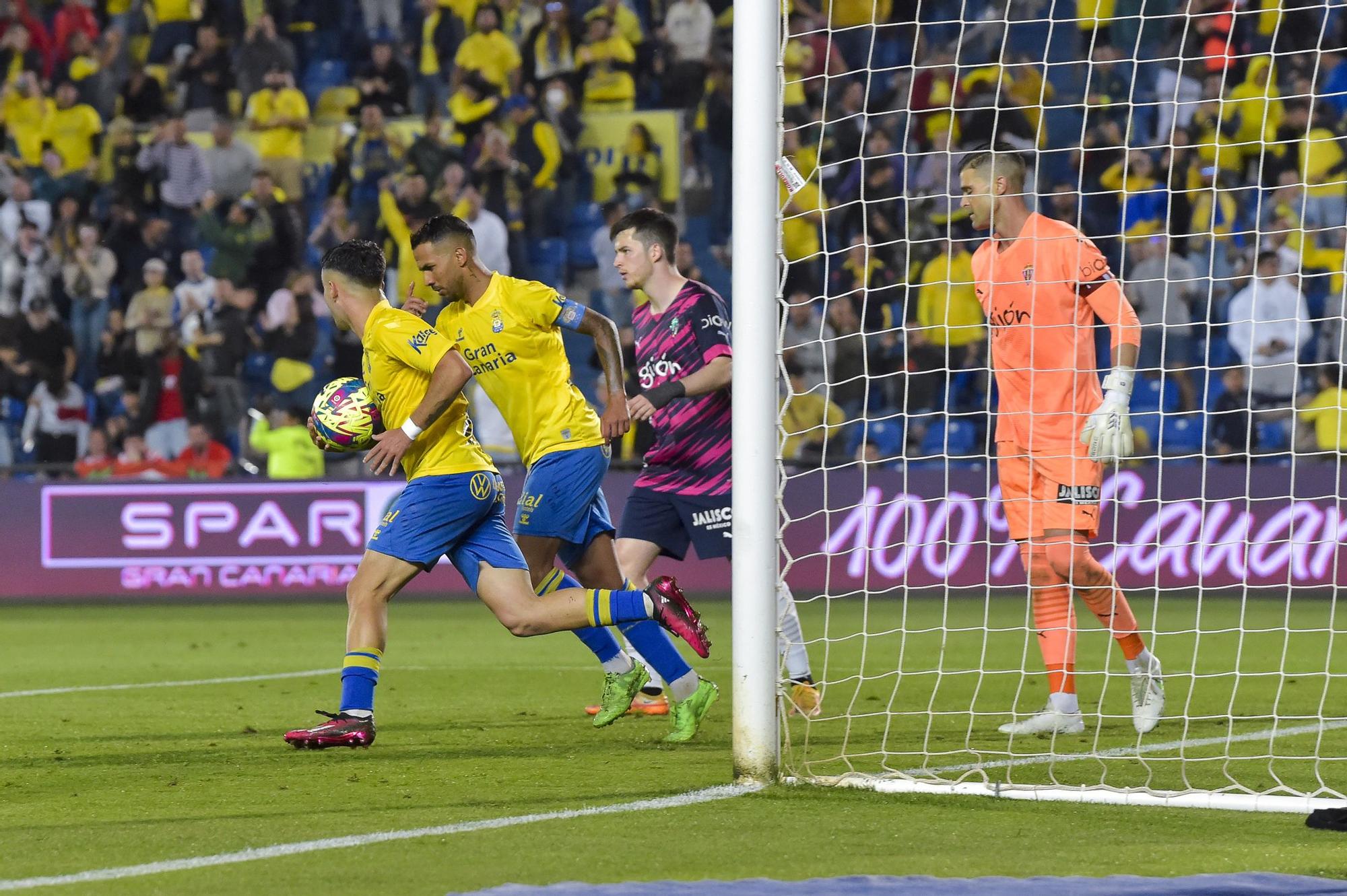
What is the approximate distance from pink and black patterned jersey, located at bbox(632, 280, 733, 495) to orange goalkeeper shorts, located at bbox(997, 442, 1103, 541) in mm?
1150

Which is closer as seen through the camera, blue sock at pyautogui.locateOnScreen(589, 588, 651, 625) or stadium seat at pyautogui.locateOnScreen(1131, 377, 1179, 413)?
blue sock at pyautogui.locateOnScreen(589, 588, 651, 625)

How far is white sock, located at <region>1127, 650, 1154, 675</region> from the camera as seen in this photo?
6.84 m

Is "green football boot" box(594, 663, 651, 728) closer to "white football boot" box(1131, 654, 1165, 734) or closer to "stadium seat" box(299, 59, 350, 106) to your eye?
"white football boot" box(1131, 654, 1165, 734)

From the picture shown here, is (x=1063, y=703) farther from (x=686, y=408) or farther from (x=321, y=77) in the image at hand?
(x=321, y=77)

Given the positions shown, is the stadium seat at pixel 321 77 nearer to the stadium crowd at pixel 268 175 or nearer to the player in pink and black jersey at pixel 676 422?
the stadium crowd at pixel 268 175

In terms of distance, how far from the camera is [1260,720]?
23.5 ft

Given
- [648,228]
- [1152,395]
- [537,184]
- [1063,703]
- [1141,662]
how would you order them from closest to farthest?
[1063,703]
[1141,662]
[648,228]
[1152,395]
[537,184]

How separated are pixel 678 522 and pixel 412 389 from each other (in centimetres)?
148

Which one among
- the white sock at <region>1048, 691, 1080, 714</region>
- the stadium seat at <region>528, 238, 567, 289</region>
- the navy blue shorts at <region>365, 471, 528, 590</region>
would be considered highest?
the stadium seat at <region>528, 238, 567, 289</region>

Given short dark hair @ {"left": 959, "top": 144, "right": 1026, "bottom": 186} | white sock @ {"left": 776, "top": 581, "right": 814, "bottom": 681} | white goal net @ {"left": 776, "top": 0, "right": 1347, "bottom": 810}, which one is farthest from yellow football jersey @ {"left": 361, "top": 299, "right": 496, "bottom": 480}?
white goal net @ {"left": 776, "top": 0, "right": 1347, "bottom": 810}

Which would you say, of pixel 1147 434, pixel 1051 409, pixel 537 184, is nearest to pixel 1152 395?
pixel 1147 434

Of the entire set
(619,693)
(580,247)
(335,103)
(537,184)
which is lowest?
(619,693)

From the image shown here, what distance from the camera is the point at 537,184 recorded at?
54.4ft

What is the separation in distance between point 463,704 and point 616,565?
4.15ft
